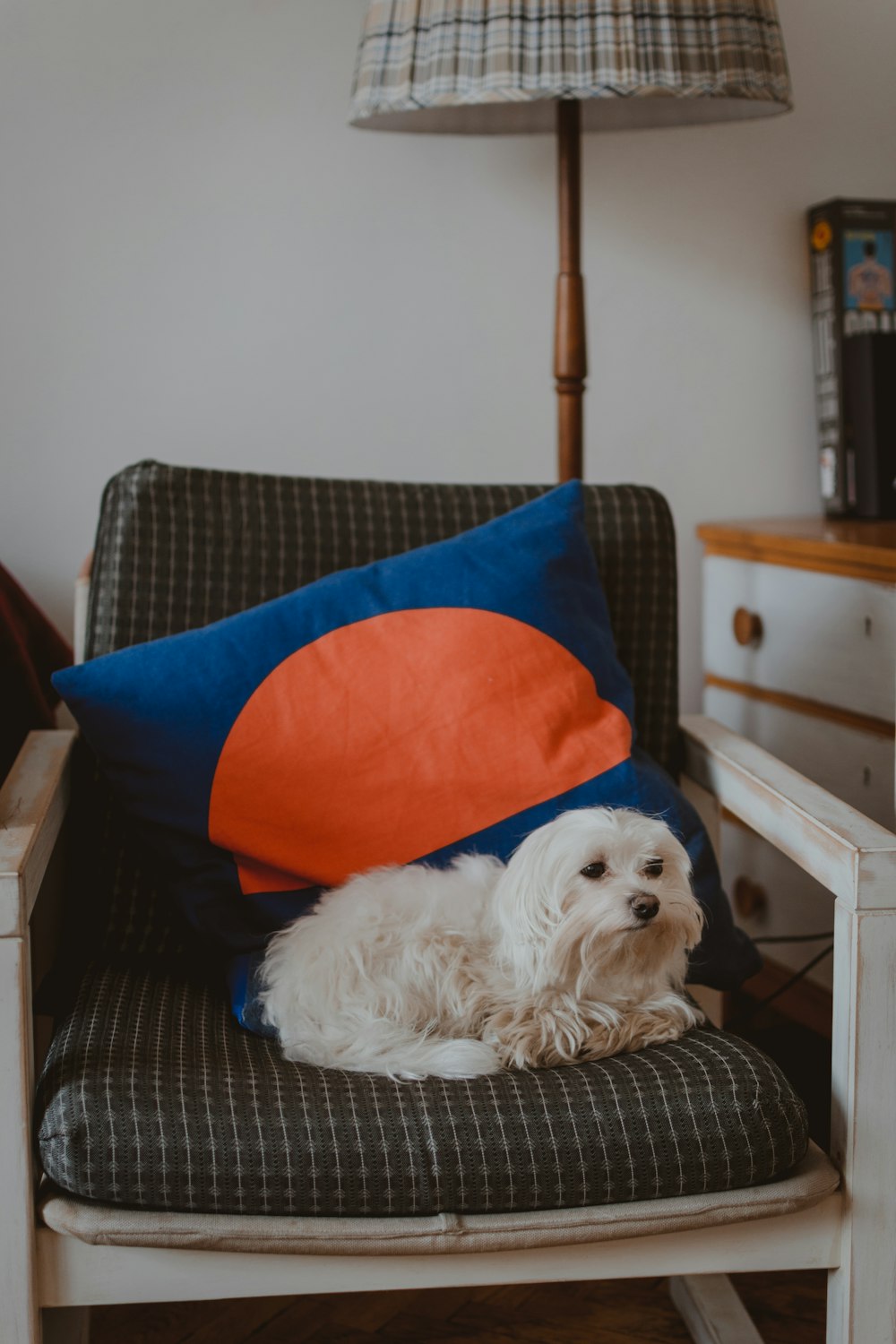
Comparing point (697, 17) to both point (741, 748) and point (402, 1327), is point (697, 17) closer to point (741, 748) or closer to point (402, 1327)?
point (741, 748)

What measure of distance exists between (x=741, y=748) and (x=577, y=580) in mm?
249

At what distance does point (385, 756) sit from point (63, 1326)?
2.05 ft

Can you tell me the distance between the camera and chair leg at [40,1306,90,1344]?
3.88 ft

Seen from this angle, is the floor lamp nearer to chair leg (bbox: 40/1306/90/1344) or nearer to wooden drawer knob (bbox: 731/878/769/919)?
wooden drawer knob (bbox: 731/878/769/919)

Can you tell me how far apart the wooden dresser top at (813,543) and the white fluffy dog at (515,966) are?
66 cm

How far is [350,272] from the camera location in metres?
1.87

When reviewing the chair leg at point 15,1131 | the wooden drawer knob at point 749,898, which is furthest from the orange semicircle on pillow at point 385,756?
the wooden drawer knob at point 749,898

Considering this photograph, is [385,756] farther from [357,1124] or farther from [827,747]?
[827,747]

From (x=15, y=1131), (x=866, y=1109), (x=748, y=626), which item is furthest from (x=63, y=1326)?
(x=748, y=626)

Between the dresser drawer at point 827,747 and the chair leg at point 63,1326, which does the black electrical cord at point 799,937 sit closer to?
the dresser drawer at point 827,747

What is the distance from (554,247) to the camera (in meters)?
1.94

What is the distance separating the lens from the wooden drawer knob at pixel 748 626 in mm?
1830

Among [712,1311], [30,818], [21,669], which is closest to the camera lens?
[30,818]

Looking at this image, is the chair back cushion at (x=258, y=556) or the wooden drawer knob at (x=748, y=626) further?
the wooden drawer knob at (x=748, y=626)
